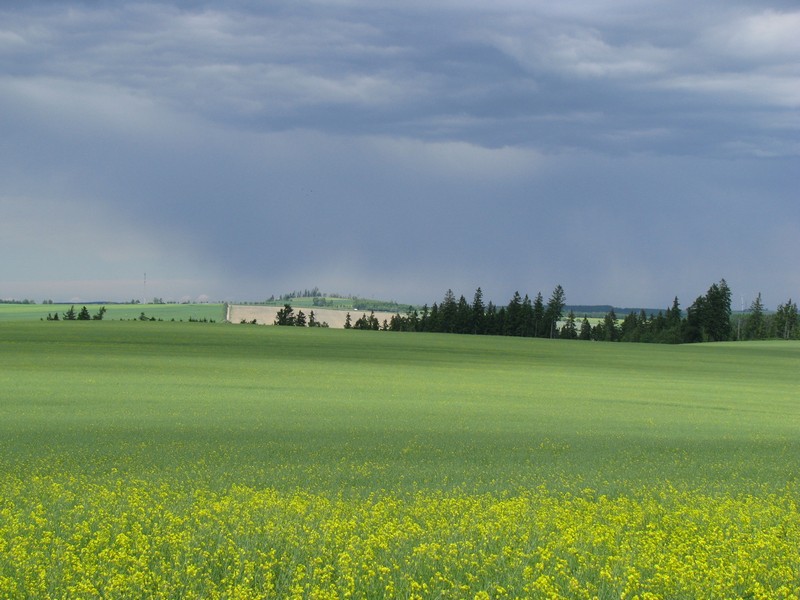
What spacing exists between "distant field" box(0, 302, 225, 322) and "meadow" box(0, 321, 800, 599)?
91808 millimetres

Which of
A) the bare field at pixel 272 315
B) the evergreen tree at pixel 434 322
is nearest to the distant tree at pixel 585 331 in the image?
Answer: the evergreen tree at pixel 434 322

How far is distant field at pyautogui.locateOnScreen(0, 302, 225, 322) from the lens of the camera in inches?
4897

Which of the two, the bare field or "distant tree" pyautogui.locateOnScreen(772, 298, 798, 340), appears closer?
the bare field

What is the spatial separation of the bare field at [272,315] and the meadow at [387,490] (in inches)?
3881

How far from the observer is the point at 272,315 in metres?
142

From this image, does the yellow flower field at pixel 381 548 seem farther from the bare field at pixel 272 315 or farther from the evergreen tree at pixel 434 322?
the evergreen tree at pixel 434 322

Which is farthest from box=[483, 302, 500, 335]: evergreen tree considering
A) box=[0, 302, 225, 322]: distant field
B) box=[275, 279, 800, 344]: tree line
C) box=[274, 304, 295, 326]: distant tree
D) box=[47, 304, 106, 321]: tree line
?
box=[47, 304, 106, 321]: tree line

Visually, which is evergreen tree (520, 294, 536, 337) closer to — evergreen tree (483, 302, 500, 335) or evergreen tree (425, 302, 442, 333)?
evergreen tree (483, 302, 500, 335)

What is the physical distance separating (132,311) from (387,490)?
12988 cm

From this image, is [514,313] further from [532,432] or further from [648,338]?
[532,432]

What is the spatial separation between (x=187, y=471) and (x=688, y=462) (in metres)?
10.3

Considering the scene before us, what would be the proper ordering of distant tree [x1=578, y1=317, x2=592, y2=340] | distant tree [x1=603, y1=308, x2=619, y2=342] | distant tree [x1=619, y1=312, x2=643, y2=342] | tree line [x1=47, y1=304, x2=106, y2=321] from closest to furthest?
tree line [x1=47, y1=304, x2=106, y2=321] < distant tree [x1=619, y1=312, x2=643, y2=342] < distant tree [x1=578, y1=317, x2=592, y2=340] < distant tree [x1=603, y1=308, x2=619, y2=342]

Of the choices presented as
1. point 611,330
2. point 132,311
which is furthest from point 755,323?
point 132,311

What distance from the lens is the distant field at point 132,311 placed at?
124 m
